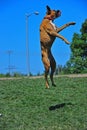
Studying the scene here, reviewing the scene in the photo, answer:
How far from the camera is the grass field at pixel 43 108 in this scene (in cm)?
984

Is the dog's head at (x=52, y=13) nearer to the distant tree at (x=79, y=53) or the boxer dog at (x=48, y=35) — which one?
the boxer dog at (x=48, y=35)

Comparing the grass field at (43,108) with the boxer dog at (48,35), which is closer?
the grass field at (43,108)

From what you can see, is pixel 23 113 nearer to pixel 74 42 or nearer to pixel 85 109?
pixel 85 109

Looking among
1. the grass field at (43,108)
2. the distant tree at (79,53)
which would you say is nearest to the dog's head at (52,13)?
the grass field at (43,108)

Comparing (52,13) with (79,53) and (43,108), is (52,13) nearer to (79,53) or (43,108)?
(43,108)

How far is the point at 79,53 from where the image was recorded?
148ft

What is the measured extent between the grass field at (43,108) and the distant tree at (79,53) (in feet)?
96.4

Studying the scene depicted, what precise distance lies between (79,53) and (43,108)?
34152mm

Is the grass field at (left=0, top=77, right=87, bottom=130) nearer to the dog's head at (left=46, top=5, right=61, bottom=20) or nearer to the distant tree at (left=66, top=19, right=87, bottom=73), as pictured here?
the dog's head at (left=46, top=5, right=61, bottom=20)

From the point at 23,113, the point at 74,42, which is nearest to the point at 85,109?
the point at 23,113

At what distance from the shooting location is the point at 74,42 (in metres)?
46.0

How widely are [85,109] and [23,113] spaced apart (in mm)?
1353

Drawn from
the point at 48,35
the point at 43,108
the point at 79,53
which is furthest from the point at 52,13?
the point at 79,53

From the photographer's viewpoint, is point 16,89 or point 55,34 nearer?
point 55,34
